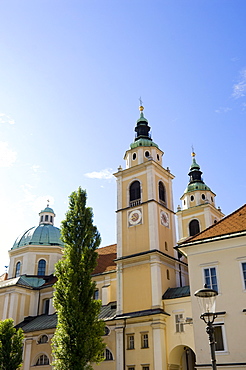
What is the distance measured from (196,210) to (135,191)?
9461mm

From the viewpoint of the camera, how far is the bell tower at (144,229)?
28375 millimetres

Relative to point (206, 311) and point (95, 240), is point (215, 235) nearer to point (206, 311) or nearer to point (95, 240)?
point (95, 240)

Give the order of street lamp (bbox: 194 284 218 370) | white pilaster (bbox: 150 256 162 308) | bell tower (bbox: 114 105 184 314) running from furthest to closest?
bell tower (bbox: 114 105 184 314) → white pilaster (bbox: 150 256 162 308) → street lamp (bbox: 194 284 218 370)

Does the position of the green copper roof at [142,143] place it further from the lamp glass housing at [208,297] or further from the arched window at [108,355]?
the lamp glass housing at [208,297]

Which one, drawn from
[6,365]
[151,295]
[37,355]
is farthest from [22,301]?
[151,295]

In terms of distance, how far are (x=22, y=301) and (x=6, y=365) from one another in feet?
40.2

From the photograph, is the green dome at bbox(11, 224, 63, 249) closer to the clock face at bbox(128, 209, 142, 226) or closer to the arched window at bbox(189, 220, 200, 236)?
the arched window at bbox(189, 220, 200, 236)

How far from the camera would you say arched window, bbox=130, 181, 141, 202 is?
32.4m

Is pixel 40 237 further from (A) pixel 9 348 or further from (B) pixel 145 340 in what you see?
(B) pixel 145 340

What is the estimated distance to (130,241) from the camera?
101ft

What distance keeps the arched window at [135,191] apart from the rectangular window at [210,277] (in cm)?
1243

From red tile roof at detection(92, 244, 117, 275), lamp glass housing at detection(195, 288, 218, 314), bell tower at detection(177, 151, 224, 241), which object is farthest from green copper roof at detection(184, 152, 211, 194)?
lamp glass housing at detection(195, 288, 218, 314)

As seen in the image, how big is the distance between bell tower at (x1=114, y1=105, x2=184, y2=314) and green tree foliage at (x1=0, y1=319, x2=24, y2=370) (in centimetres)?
729

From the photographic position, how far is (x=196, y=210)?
39.7 m
